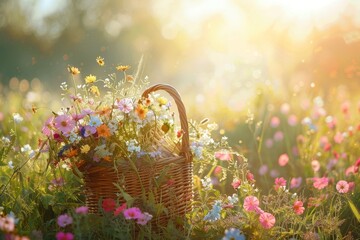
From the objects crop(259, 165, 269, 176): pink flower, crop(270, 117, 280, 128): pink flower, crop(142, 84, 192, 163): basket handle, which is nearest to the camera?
crop(142, 84, 192, 163): basket handle

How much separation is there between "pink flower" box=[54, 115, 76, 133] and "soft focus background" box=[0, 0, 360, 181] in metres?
0.48

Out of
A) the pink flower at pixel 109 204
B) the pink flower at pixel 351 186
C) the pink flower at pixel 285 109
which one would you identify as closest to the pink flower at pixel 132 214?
the pink flower at pixel 109 204

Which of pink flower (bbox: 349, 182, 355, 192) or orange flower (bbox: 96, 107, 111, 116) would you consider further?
pink flower (bbox: 349, 182, 355, 192)

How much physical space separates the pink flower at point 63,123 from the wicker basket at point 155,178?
0.65 ft

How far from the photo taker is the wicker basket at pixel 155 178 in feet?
8.21

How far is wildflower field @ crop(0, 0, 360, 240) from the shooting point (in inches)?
98.1

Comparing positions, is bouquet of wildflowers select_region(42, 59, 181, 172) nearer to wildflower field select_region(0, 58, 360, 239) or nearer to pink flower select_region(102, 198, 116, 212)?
wildflower field select_region(0, 58, 360, 239)

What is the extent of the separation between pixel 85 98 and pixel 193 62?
1089 centimetres

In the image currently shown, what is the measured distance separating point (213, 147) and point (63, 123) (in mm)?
875

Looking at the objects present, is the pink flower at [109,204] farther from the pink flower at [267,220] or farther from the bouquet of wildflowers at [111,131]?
the pink flower at [267,220]

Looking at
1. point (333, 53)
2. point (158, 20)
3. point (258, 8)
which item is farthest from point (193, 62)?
point (333, 53)

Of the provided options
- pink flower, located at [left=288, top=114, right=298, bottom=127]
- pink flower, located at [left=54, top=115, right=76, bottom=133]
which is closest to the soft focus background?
pink flower, located at [left=288, top=114, right=298, bottom=127]

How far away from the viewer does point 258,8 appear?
9.62 meters

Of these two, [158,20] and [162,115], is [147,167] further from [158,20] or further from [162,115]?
[158,20]
